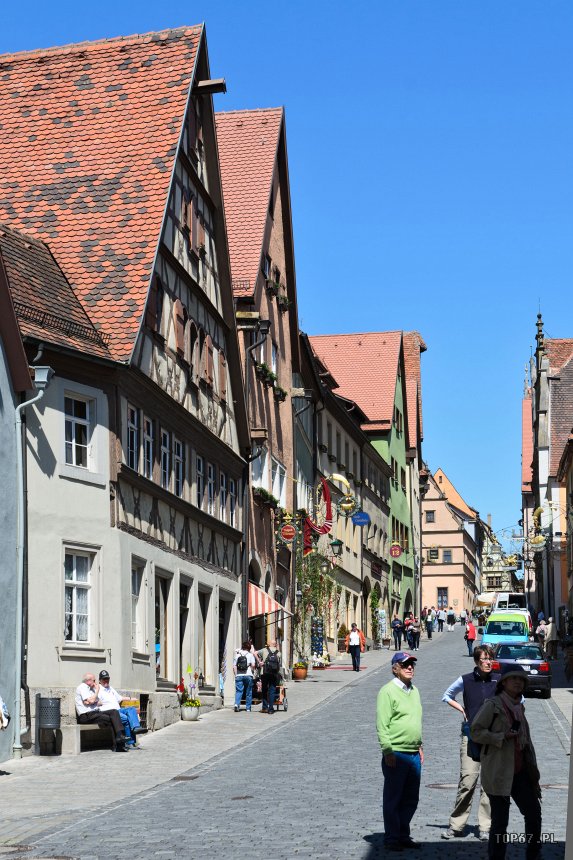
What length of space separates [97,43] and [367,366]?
4122 centimetres

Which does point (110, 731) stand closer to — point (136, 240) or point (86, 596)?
point (86, 596)

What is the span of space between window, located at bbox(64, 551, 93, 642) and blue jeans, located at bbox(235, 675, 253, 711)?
26.4ft

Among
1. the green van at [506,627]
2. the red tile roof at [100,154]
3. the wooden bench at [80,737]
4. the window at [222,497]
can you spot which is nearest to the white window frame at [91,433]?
the red tile roof at [100,154]

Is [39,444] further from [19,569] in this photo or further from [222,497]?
[222,497]

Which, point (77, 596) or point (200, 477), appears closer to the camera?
point (77, 596)

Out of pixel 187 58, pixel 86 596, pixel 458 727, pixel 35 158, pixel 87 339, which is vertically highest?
pixel 187 58

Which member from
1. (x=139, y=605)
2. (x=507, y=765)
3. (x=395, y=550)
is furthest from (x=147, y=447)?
(x=395, y=550)

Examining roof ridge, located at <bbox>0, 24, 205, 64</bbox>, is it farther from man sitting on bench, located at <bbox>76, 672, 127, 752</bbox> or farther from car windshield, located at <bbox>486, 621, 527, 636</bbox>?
car windshield, located at <bbox>486, 621, 527, 636</bbox>

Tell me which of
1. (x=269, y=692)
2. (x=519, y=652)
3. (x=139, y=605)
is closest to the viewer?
(x=139, y=605)

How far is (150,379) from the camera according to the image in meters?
26.5

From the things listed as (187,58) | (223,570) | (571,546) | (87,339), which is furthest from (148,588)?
(571,546)

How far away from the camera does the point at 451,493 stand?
138 m

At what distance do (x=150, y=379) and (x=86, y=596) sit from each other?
4.48 metres

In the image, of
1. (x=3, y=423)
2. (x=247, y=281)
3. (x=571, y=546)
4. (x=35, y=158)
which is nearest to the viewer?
(x=3, y=423)
